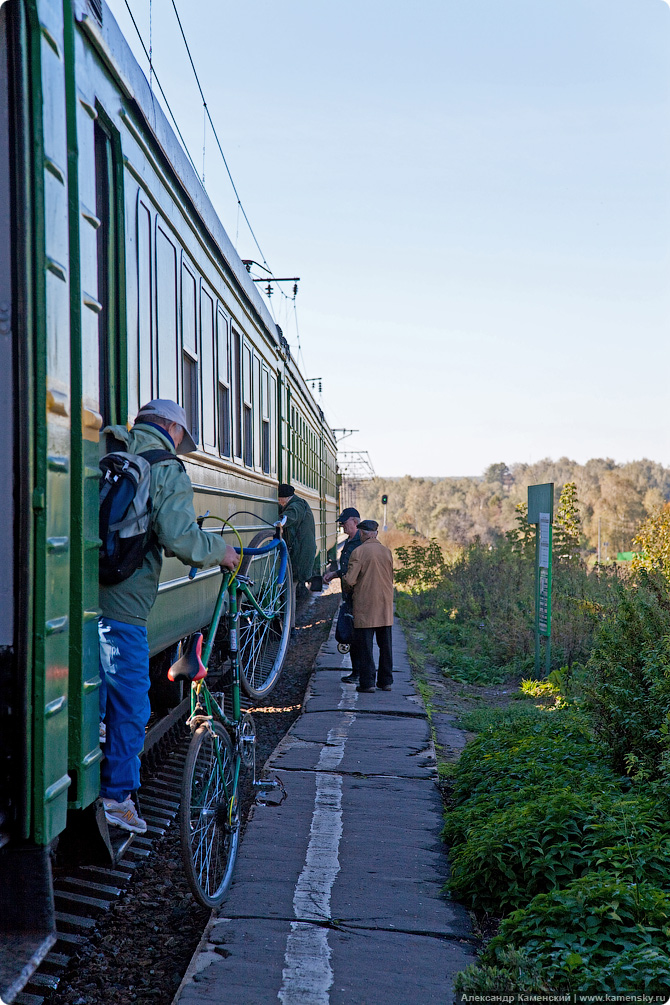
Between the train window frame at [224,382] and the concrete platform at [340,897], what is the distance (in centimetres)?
226

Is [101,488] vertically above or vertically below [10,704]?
above

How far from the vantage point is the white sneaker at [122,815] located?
3.21 metres

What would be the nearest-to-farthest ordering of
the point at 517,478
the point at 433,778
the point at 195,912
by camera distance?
the point at 195,912
the point at 433,778
the point at 517,478

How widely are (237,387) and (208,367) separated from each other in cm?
124

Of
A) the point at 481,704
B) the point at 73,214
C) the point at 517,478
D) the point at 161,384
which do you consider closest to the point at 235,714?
the point at 161,384

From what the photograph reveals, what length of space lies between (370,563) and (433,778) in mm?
2909

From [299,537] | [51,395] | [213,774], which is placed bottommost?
[213,774]

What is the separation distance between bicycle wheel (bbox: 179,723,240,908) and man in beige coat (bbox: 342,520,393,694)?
166 inches

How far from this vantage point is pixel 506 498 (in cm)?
10369

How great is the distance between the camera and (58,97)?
110 inches

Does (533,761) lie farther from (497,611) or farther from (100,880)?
(497,611)

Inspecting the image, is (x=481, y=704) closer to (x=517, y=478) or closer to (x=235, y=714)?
(x=235, y=714)

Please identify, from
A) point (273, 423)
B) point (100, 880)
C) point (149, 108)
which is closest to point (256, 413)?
point (273, 423)

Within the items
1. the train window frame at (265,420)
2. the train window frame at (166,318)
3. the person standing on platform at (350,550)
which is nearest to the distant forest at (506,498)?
the train window frame at (265,420)
